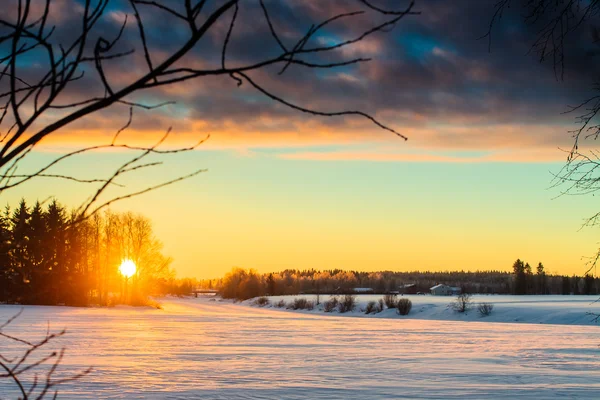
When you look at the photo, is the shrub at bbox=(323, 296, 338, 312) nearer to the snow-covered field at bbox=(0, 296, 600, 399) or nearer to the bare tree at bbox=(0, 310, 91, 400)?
the snow-covered field at bbox=(0, 296, 600, 399)

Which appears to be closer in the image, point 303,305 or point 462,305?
point 462,305

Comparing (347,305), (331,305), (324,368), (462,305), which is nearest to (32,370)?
(324,368)

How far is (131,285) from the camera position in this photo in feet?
170

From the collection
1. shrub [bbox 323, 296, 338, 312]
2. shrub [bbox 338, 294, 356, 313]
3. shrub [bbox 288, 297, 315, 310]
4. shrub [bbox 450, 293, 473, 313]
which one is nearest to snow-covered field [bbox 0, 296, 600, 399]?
shrub [bbox 450, 293, 473, 313]

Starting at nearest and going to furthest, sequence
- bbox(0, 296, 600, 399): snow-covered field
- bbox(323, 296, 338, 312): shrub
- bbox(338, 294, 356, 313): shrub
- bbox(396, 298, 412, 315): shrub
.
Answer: bbox(0, 296, 600, 399): snow-covered field, bbox(396, 298, 412, 315): shrub, bbox(338, 294, 356, 313): shrub, bbox(323, 296, 338, 312): shrub

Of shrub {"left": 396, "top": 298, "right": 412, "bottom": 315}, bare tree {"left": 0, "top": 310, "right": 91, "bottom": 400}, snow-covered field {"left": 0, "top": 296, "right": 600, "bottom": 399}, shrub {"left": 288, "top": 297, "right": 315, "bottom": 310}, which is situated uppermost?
bare tree {"left": 0, "top": 310, "right": 91, "bottom": 400}

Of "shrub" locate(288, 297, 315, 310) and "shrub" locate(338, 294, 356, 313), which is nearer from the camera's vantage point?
"shrub" locate(338, 294, 356, 313)

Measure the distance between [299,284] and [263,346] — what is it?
12061 centimetres

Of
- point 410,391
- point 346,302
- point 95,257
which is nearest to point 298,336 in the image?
point 410,391

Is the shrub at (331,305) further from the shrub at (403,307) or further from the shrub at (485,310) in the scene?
the shrub at (485,310)

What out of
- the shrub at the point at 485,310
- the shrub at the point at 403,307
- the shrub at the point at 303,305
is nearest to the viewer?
the shrub at the point at 485,310

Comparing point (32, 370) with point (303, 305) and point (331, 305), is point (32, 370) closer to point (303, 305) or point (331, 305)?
point (331, 305)

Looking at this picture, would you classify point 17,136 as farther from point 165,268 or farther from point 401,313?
point 165,268

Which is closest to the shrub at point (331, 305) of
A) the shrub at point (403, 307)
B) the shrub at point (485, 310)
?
the shrub at point (403, 307)
